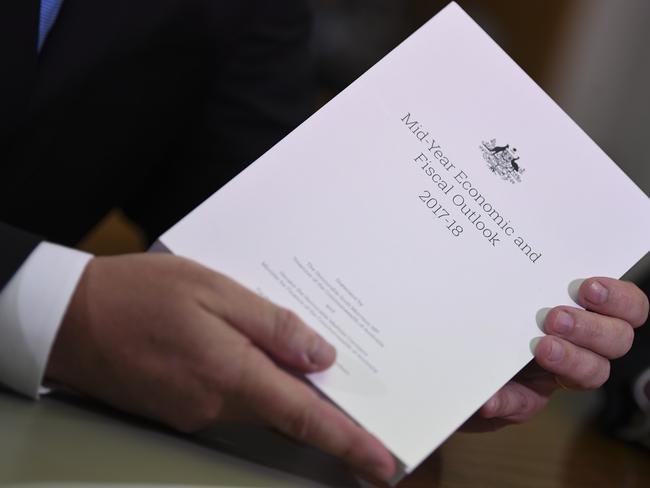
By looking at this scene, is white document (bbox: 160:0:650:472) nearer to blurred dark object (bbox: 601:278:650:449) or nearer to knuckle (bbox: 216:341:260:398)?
knuckle (bbox: 216:341:260:398)

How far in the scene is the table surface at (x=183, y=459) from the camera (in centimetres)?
49

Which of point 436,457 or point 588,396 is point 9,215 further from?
point 588,396

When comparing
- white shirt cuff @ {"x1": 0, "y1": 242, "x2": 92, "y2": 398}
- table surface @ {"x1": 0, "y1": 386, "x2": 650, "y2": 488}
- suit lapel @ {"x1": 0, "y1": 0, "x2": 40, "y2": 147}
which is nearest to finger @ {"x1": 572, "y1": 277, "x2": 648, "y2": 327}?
table surface @ {"x1": 0, "y1": 386, "x2": 650, "y2": 488}

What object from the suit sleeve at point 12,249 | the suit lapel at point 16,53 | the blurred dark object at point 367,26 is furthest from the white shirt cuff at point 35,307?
the blurred dark object at point 367,26

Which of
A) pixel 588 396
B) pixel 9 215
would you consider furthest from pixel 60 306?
pixel 588 396

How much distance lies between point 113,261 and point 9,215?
38 cm

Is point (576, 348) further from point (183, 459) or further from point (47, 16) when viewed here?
point (47, 16)

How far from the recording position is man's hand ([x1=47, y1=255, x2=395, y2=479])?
1.58 feet

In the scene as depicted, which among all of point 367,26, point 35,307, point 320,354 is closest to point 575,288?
point 320,354

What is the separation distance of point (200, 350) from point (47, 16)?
40 centimetres

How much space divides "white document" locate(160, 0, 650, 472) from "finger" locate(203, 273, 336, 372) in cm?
1

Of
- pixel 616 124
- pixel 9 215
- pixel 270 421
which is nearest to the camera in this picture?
pixel 270 421

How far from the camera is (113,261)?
52 cm

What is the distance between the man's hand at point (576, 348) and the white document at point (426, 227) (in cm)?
1
